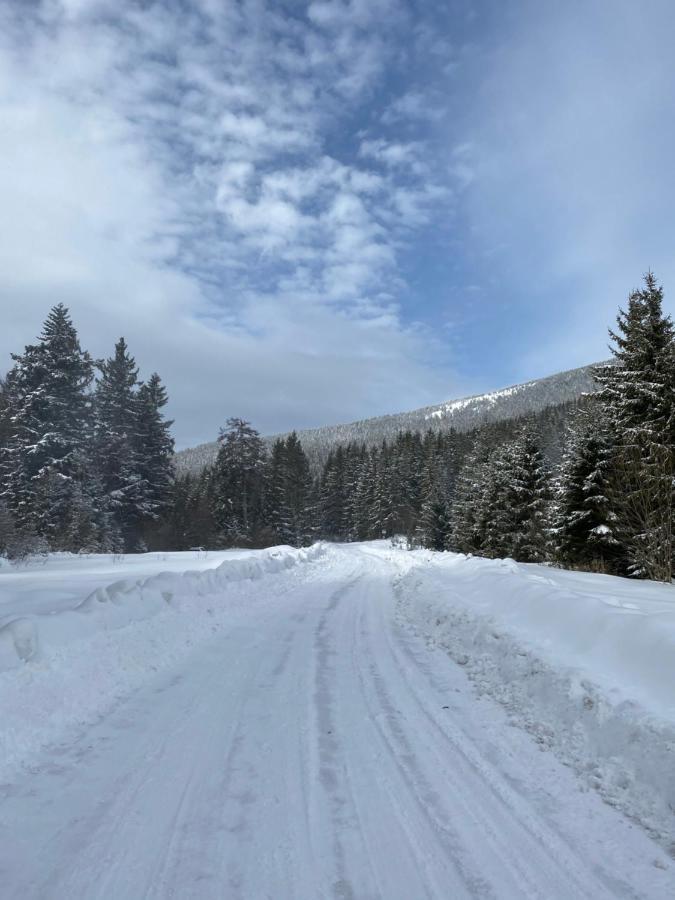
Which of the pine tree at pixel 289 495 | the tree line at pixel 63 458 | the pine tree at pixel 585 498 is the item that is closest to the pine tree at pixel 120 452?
the tree line at pixel 63 458

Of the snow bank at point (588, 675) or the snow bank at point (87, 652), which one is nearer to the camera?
the snow bank at point (588, 675)

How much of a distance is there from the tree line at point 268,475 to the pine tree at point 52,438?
73 millimetres

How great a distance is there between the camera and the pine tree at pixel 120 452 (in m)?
32.5

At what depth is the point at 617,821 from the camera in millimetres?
3312

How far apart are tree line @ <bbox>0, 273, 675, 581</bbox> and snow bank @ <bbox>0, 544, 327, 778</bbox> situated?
12.9 metres

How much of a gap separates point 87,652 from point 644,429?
667 inches

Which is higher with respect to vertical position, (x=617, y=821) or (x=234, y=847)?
(x=234, y=847)

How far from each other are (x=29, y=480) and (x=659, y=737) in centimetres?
2856

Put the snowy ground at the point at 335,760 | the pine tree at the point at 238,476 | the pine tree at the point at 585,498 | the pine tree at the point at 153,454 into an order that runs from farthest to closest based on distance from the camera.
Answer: the pine tree at the point at 238,476 < the pine tree at the point at 153,454 < the pine tree at the point at 585,498 < the snowy ground at the point at 335,760

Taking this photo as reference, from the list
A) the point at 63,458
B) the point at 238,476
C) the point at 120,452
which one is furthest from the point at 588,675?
the point at 238,476

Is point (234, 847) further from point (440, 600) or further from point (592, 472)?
point (592, 472)

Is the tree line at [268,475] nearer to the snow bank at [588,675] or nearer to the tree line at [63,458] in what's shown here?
the tree line at [63,458]

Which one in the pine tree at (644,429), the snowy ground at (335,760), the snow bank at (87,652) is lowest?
the snowy ground at (335,760)

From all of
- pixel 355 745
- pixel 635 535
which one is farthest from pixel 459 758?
pixel 635 535
